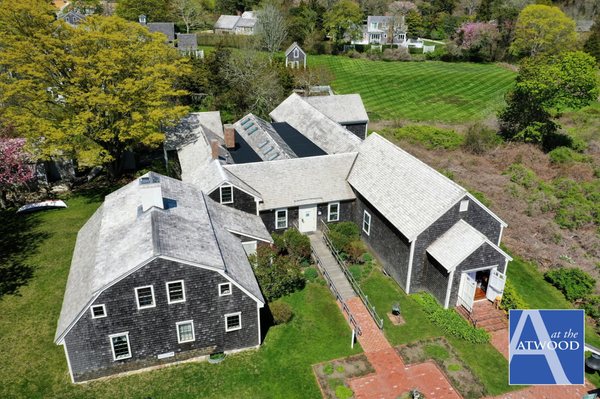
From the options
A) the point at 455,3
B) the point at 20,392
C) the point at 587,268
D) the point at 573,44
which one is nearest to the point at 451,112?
the point at 573,44

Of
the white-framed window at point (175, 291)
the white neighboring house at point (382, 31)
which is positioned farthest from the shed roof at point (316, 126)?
the white neighboring house at point (382, 31)

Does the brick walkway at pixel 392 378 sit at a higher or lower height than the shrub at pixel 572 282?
lower

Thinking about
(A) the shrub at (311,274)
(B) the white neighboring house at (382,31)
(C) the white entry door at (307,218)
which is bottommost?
(A) the shrub at (311,274)

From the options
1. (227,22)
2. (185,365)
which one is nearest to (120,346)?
(185,365)

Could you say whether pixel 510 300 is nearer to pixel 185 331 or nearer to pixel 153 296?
pixel 185 331

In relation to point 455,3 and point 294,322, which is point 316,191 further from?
point 455,3

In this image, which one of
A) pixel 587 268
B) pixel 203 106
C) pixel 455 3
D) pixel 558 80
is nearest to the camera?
pixel 587 268

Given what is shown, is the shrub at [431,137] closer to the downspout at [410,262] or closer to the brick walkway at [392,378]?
the downspout at [410,262]

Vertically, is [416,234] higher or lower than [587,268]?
higher
